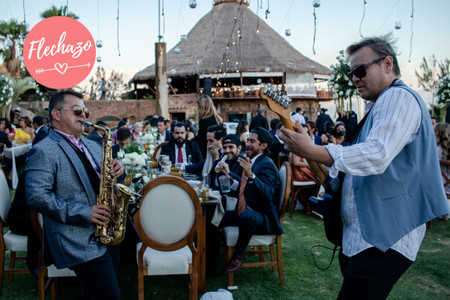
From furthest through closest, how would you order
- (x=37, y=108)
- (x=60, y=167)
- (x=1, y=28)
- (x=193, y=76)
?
1. (x=193, y=76)
2. (x=1, y=28)
3. (x=37, y=108)
4. (x=60, y=167)

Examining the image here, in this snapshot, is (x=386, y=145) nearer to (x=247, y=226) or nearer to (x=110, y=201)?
(x=110, y=201)

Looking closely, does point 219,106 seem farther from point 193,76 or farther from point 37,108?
point 37,108

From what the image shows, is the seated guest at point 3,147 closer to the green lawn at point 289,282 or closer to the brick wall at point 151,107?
the green lawn at point 289,282

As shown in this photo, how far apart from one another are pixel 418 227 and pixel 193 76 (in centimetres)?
2976

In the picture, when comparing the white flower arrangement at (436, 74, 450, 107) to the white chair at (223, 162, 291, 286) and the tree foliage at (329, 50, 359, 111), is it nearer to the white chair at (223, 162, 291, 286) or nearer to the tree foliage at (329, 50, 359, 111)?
the tree foliage at (329, 50, 359, 111)

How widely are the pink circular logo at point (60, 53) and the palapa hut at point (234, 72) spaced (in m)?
19.0

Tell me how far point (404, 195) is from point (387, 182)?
9cm

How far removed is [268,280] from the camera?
380 centimetres

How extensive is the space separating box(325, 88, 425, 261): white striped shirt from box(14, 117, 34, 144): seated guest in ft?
32.2

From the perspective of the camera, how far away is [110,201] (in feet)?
7.30

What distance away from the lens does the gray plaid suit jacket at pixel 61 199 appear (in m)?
1.94

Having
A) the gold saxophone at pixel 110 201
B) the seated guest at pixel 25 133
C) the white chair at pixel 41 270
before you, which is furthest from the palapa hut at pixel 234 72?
the gold saxophone at pixel 110 201

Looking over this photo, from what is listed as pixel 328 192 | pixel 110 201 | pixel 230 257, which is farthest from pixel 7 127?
pixel 328 192

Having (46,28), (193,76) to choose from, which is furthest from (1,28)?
(46,28)
